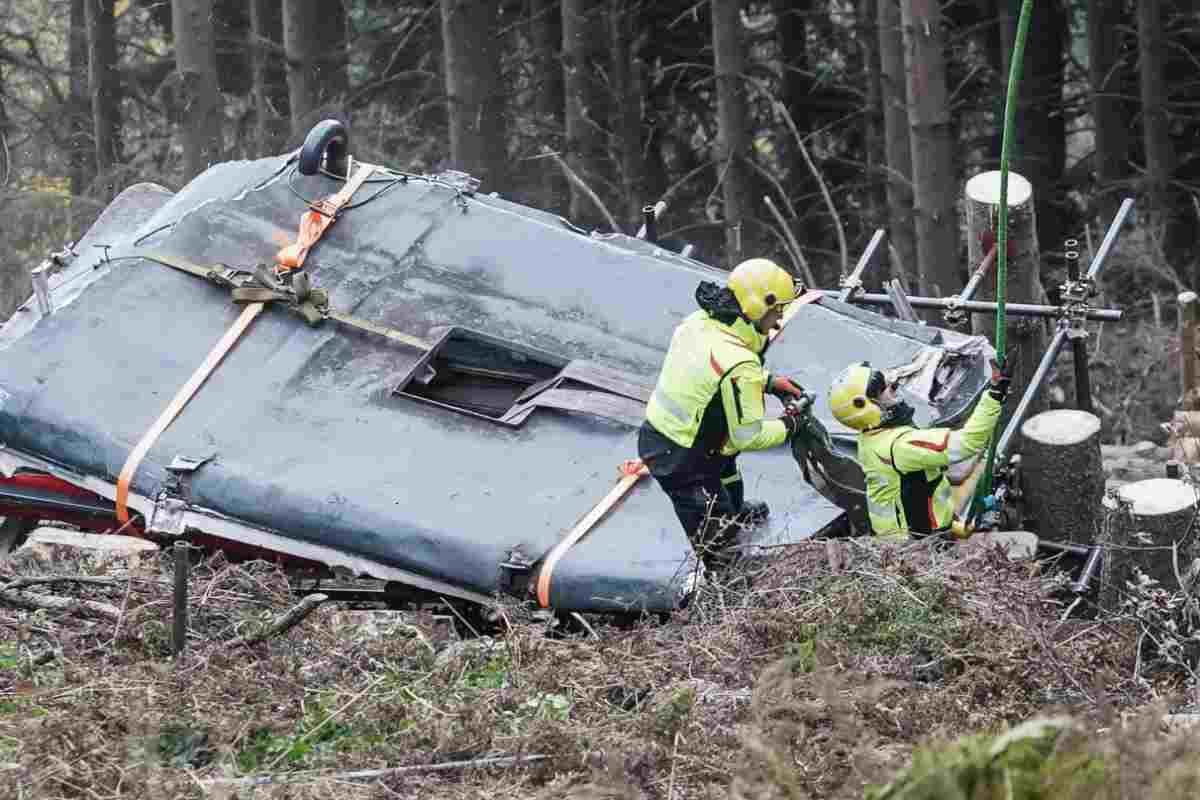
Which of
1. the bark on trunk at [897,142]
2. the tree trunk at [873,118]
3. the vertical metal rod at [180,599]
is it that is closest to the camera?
the vertical metal rod at [180,599]

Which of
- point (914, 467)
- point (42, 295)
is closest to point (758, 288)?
point (914, 467)

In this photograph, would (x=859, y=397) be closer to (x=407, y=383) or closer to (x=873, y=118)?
(x=407, y=383)

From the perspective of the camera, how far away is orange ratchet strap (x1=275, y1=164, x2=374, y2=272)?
26.1 ft

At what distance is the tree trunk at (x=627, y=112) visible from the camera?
17812 millimetres

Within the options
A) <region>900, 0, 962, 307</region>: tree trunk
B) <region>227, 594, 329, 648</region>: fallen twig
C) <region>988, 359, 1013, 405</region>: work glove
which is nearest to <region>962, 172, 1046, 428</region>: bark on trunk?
<region>988, 359, 1013, 405</region>: work glove

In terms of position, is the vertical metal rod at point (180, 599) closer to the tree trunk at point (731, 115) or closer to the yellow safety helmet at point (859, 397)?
the yellow safety helmet at point (859, 397)

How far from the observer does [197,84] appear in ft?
44.3

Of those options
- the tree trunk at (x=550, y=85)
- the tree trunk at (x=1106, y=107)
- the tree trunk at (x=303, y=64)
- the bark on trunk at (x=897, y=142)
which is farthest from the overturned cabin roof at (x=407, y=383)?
the tree trunk at (x=1106, y=107)

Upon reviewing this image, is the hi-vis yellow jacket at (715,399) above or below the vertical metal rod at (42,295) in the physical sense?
below

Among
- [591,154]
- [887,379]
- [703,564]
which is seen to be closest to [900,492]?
[887,379]

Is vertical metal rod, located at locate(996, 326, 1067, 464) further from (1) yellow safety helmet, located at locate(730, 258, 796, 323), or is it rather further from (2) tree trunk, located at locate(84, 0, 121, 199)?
(2) tree trunk, located at locate(84, 0, 121, 199)

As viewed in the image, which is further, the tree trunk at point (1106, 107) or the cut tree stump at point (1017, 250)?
the tree trunk at point (1106, 107)

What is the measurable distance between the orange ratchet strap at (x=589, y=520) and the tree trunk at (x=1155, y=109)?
1076 cm

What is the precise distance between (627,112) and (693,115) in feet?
5.67
